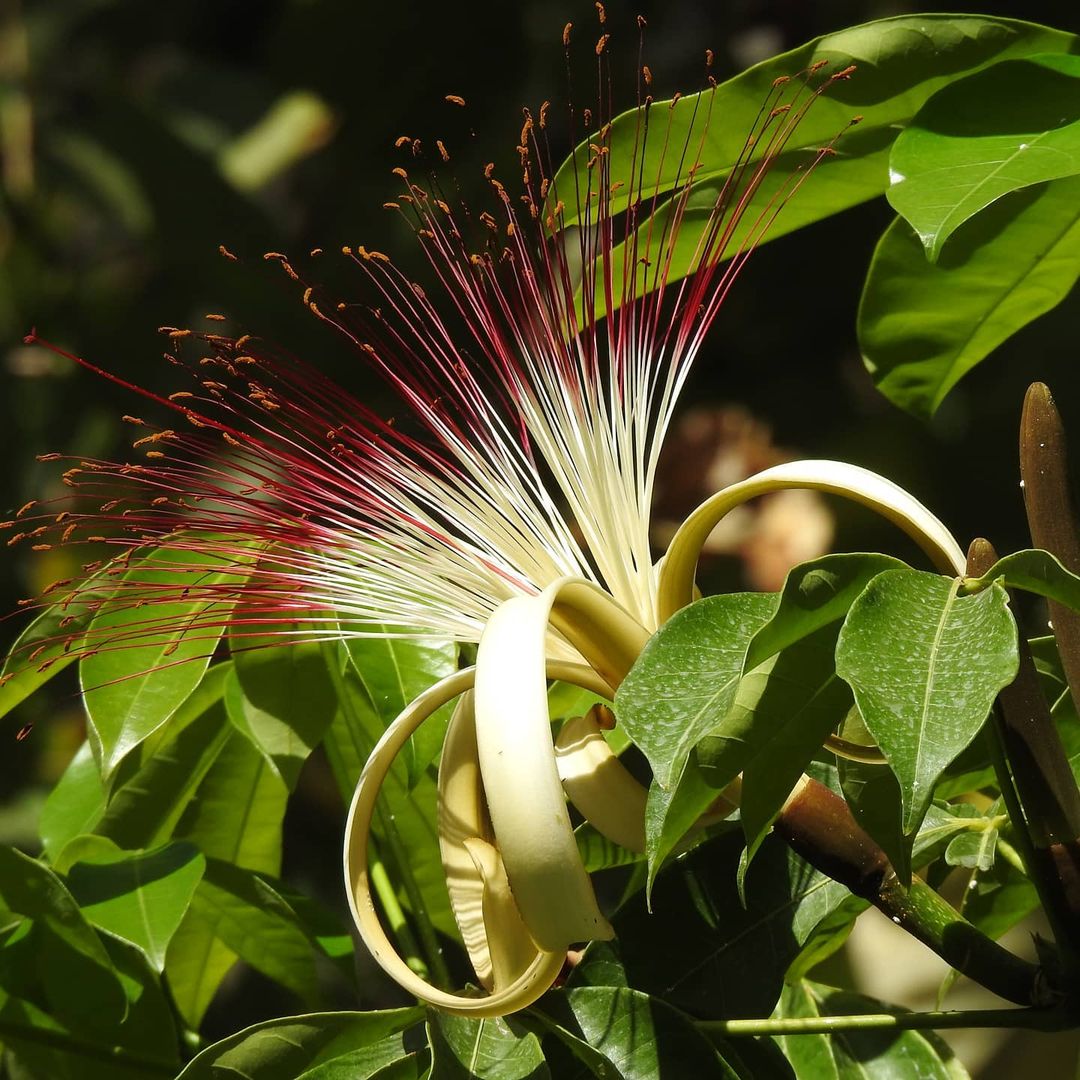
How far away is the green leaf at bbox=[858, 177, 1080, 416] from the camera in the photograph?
120 centimetres

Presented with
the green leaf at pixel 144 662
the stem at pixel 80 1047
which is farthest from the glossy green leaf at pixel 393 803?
the stem at pixel 80 1047

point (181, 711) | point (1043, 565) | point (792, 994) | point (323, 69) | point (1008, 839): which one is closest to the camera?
point (1043, 565)

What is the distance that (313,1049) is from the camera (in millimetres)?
968

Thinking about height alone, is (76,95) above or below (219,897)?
above

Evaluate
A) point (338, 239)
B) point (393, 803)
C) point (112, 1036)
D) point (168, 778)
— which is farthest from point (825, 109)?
point (338, 239)

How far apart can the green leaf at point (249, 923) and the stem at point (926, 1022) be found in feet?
1.37

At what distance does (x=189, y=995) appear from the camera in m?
1.30

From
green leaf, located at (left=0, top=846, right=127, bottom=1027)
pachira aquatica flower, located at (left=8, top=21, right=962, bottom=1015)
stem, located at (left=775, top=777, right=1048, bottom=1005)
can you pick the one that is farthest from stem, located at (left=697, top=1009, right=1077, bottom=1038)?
green leaf, located at (left=0, top=846, right=127, bottom=1027)

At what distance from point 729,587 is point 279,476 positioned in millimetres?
1692

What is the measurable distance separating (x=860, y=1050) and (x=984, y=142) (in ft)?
2.15

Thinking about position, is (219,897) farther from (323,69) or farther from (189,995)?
(323,69)

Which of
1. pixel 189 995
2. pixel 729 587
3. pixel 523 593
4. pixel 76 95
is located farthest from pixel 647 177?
pixel 76 95

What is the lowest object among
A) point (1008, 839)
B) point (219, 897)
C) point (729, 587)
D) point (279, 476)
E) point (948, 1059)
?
point (729, 587)

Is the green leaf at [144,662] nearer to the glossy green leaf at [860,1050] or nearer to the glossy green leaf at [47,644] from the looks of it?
the glossy green leaf at [47,644]
